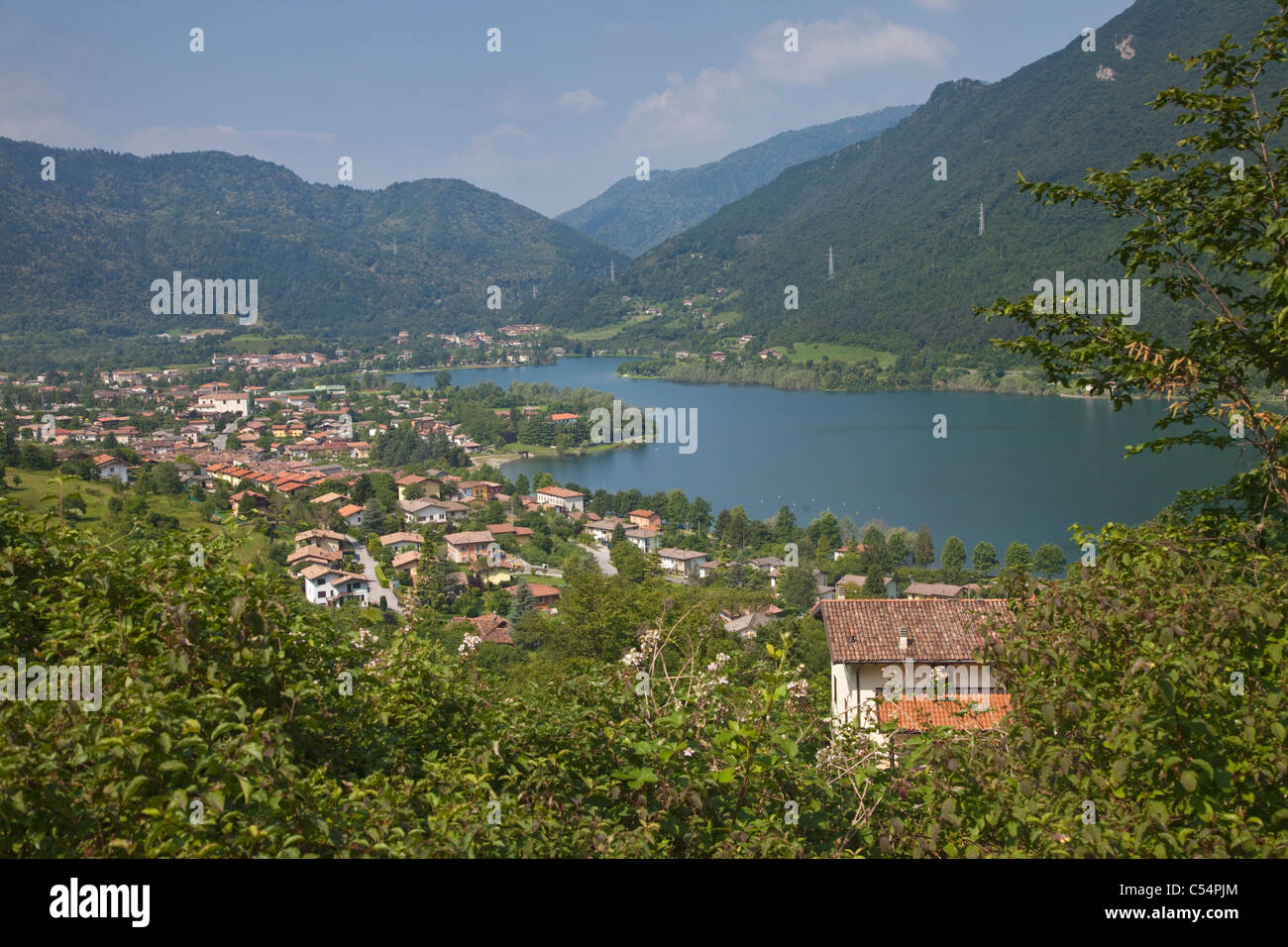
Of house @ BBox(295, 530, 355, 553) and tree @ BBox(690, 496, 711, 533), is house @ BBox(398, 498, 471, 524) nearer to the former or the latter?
house @ BBox(295, 530, 355, 553)

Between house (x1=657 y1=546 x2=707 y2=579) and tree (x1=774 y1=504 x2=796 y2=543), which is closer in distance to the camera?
house (x1=657 y1=546 x2=707 y2=579)

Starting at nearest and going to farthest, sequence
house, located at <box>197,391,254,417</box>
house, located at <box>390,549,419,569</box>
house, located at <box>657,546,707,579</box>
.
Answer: house, located at <box>390,549,419,569</box> < house, located at <box>657,546,707,579</box> < house, located at <box>197,391,254,417</box>

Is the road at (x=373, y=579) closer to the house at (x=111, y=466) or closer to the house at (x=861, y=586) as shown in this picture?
the house at (x=111, y=466)

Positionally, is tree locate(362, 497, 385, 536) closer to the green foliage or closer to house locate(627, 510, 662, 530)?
house locate(627, 510, 662, 530)

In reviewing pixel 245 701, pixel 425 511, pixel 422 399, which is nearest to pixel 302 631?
pixel 245 701

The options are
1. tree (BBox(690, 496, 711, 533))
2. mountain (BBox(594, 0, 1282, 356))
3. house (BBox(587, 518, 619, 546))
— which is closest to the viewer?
tree (BBox(690, 496, 711, 533))

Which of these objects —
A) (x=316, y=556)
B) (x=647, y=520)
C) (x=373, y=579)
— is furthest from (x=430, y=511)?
(x=316, y=556)

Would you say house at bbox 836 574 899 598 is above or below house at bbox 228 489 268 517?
below

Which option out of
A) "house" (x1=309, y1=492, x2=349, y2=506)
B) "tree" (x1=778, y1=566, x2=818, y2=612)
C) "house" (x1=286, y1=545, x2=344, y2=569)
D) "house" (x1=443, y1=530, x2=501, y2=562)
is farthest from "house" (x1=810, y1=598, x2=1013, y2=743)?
"house" (x1=309, y1=492, x2=349, y2=506)

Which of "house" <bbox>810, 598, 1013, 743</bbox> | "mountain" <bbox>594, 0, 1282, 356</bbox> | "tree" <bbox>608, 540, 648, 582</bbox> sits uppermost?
"mountain" <bbox>594, 0, 1282, 356</bbox>
